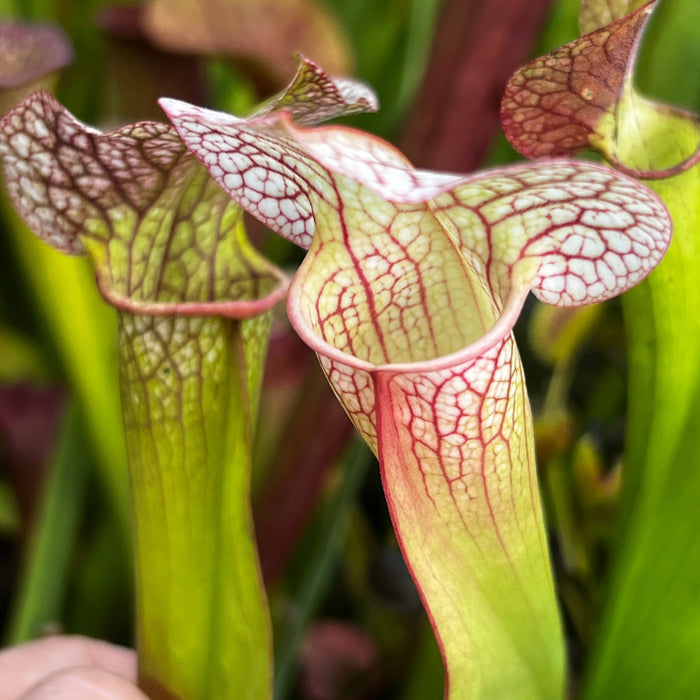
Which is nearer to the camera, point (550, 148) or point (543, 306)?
point (550, 148)

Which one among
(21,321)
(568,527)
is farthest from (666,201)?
(21,321)

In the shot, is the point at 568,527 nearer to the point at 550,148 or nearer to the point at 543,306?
the point at 543,306

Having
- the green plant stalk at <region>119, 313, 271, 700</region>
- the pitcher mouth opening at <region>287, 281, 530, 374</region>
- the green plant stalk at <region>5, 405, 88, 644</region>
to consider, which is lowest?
the green plant stalk at <region>5, 405, 88, 644</region>

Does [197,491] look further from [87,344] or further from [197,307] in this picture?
[87,344]

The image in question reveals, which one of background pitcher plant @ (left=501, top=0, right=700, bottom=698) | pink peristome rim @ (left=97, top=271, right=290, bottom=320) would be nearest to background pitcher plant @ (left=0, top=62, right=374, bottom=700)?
pink peristome rim @ (left=97, top=271, right=290, bottom=320)

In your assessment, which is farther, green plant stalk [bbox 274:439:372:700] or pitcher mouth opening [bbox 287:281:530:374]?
green plant stalk [bbox 274:439:372:700]

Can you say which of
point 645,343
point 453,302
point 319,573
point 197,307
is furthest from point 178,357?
point 319,573

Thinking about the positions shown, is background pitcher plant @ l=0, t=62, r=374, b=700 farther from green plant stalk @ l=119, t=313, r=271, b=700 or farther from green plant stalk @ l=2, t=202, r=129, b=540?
→ green plant stalk @ l=2, t=202, r=129, b=540
